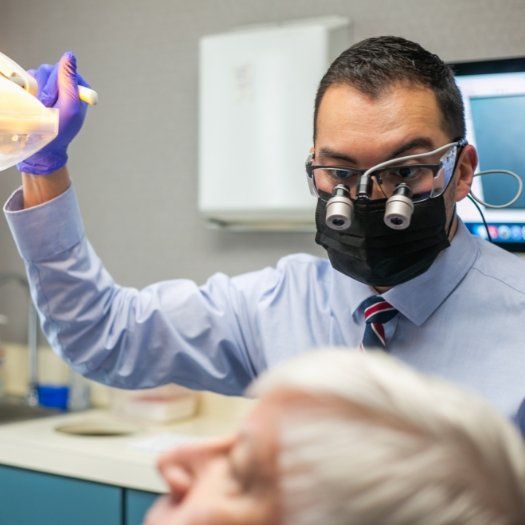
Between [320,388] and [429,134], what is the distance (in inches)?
37.6

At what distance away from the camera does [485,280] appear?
1.58 m

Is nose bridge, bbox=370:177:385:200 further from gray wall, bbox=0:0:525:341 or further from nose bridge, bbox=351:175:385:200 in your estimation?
gray wall, bbox=0:0:525:341

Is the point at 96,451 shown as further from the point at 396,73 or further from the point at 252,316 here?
the point at 396,73

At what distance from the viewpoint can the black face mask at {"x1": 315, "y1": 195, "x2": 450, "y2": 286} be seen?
4.89 ft

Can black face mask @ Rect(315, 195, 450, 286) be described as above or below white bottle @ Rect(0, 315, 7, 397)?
above

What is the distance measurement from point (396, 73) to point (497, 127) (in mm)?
1015

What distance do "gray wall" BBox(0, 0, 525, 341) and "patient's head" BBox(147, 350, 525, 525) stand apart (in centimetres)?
222

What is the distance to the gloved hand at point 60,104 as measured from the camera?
1.50m

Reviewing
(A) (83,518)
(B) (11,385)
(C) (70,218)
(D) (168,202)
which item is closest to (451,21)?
(D) (168,202)

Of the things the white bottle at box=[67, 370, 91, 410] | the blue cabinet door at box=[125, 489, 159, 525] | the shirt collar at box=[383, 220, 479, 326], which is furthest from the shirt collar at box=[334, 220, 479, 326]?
the white bottle at box=[67, 370, 91, 410]

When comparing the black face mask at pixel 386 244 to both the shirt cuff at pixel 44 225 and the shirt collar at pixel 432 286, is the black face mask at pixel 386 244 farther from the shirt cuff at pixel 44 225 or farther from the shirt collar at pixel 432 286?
the shirt cuff at pixel 44 225

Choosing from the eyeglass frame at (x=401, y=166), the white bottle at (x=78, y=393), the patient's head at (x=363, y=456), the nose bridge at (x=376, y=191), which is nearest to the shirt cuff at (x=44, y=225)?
the eyeglass frame at (x=401, y=166)

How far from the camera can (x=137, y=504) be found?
7.90 ft

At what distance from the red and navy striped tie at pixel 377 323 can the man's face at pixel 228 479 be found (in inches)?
34.5
